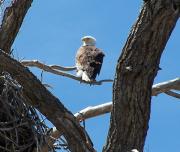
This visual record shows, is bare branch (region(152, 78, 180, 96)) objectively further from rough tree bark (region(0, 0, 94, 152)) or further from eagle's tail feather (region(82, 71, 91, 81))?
rough tree bark (region(0, 0, 94, 152))

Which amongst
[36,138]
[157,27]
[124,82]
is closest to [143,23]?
[157,27]

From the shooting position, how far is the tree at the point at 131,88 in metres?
4.02

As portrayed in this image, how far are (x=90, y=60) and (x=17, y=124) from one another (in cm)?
651

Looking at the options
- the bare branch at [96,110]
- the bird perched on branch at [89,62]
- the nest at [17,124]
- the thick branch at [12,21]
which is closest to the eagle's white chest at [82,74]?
the bird perched on branch at [89,62]

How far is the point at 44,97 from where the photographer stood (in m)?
4.07

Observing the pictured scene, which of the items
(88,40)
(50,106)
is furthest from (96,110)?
(88,40)

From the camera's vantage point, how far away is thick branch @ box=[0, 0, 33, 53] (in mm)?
5359

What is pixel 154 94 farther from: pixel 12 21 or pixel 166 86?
pixel 12 21

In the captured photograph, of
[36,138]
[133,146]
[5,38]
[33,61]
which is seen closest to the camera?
[133,146]

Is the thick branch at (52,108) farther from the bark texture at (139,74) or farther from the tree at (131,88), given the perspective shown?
the bark texture at (139,74)

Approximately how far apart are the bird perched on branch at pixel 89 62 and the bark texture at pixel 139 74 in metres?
5.35

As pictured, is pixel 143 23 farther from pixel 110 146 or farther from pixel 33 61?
pixel 33 61

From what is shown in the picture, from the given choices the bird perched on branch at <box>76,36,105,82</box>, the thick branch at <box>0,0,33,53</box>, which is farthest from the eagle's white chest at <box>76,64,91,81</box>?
the thick branch at <box>0,0,33,53</box>

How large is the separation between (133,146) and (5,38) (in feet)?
5.90
